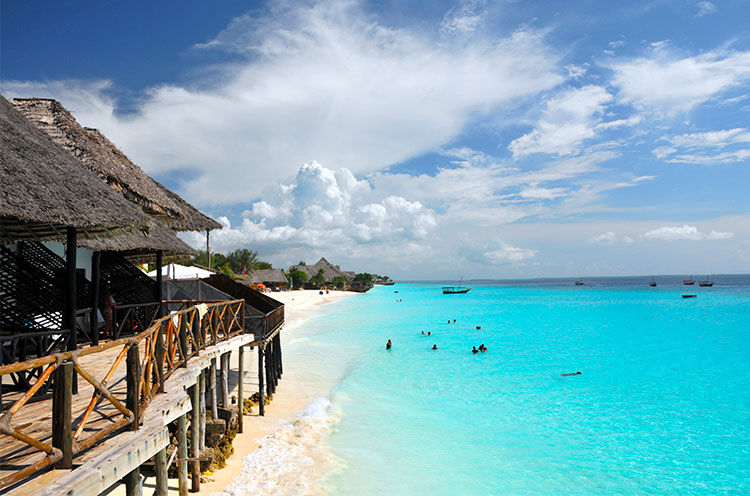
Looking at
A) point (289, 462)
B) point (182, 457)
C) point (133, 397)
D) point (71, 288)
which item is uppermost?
point (71, 288)

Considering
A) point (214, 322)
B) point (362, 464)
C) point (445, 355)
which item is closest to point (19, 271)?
point (214, 322)

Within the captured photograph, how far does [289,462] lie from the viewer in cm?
934

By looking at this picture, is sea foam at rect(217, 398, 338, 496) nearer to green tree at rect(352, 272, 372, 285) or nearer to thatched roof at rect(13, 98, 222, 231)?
thatched roof at rect(13, 98, 222, 231)

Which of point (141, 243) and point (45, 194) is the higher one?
point (45, 194)

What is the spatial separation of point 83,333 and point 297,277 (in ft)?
254

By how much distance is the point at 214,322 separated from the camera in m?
8.50

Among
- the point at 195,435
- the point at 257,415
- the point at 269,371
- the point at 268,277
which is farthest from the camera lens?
the point at 268,277

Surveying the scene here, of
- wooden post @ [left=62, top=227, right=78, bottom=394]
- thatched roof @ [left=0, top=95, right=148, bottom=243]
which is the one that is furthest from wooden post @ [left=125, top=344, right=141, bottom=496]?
thatched roof @ [left=0, top=95, right=148, bottom=243]

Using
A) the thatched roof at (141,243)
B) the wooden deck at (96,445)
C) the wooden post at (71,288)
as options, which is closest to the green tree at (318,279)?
the thatched roof at (141,243)

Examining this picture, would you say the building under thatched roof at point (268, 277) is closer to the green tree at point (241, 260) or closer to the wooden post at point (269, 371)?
the green tree at point (241, 260)

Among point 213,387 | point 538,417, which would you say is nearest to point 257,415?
point 213,387

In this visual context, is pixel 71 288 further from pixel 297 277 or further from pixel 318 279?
pixel 318 279

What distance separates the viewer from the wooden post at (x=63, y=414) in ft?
10.7

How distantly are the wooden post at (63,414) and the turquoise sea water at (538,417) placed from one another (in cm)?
603
